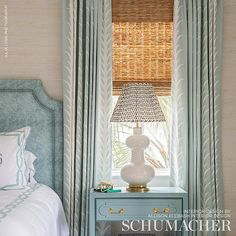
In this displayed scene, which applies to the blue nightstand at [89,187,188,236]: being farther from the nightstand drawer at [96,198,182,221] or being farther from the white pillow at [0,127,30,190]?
the white pillow at [0,127,30,190]

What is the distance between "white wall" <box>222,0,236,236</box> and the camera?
324cm

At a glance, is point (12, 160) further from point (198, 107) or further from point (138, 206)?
point (198, 107)

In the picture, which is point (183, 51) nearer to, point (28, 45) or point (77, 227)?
point (28, 45)

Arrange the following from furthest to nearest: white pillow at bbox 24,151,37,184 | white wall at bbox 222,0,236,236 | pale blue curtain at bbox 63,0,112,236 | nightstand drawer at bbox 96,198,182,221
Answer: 1. white wall at bbox 222,0,236,236
2. pale blue curtain at bbox 63,0,112,236
3. white pillow at bbox 24,151,37,184
4. nightstand drawer at bbox 96,198,182,221

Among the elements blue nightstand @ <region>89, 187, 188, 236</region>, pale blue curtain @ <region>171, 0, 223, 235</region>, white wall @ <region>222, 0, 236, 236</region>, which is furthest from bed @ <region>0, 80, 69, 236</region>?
white wall @ <region>222, 0, 236, 236</region>

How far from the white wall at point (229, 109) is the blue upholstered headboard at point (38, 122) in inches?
50.6

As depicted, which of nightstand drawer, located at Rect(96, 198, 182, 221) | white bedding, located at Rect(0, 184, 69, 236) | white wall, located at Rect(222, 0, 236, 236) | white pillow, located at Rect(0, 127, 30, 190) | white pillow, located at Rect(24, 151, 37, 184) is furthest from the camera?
white wall, located at Rect(222, 0, 236, 236)

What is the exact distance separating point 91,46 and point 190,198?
4.54 ft

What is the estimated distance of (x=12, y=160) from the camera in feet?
9.12

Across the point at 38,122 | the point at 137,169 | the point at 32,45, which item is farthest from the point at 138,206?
the point at 32,45

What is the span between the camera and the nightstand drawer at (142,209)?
286 cm

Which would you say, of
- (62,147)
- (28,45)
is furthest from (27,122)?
(28,45)

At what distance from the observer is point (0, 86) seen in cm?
316

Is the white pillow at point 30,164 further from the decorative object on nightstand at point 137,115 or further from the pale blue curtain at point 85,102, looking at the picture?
the decorative object on nightstand at point 137,115
